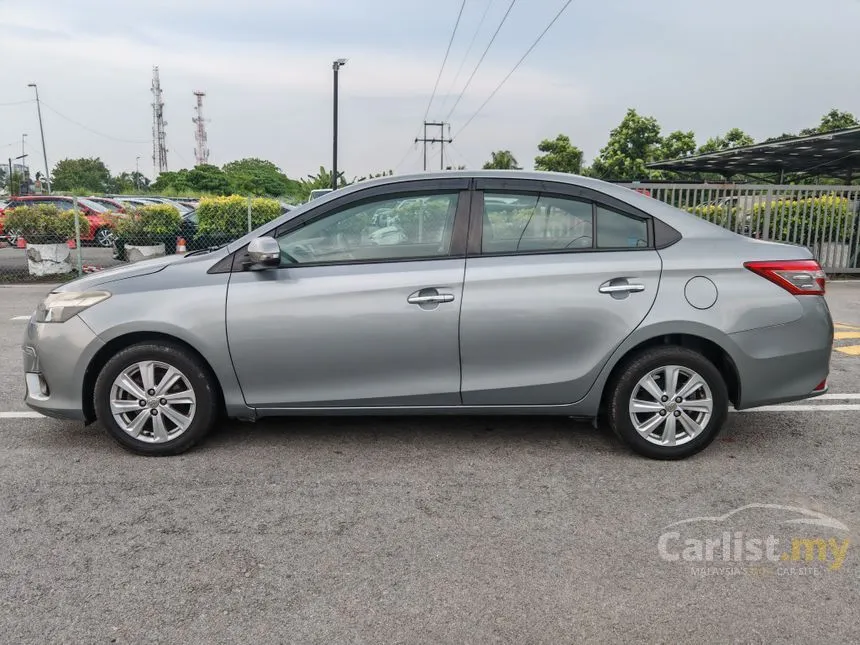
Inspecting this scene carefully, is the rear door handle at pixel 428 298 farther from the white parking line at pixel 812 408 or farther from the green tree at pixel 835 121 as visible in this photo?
the green tree at pixel 835 121

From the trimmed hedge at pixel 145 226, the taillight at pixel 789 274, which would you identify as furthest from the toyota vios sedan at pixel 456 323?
the trimmed hedge at pixel 145 226

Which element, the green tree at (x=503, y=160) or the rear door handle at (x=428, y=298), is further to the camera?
the green tree at (x=503, y=160)

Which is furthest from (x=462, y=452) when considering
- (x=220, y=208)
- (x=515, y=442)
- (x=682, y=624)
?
(x=220, y=208)

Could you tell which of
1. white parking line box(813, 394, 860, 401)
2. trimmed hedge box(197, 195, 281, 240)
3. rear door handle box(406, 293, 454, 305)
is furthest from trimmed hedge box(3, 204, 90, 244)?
white parking line box(813, 394, 860, 401)

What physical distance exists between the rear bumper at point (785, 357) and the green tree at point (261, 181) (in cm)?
5267

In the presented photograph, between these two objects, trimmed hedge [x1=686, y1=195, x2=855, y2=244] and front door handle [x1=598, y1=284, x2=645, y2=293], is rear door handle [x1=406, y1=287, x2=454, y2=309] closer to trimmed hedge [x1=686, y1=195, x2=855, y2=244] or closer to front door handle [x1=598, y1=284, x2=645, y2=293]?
front door handle [x1=598, y1=284, x2=645, y2=293]

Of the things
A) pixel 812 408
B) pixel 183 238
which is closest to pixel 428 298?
pixel 812 408

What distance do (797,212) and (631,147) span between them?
3671cm

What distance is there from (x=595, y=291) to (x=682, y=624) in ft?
6.27

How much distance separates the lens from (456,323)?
402 centimetres

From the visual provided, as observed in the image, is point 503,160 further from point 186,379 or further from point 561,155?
point 186,379

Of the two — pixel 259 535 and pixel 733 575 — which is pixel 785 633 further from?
pixel 259 535

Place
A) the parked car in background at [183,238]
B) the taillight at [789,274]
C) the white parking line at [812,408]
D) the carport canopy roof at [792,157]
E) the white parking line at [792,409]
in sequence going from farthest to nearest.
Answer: the carport canopy roof at [792,157] → the parked car in background at [183,238] → the white parking line at [812,408] → the white parking line at [792,409] → the taillight at [789,274]

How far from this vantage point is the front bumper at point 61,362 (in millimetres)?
4113
